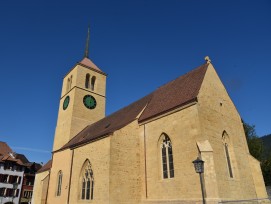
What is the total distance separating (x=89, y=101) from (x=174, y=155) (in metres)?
16.8

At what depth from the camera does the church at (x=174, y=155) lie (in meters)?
12.2

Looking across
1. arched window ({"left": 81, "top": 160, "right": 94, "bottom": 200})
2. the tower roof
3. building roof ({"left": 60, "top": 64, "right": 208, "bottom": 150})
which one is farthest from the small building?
building roof ({"left": 60, "top": 64, "right": 208, "bottom": 150})

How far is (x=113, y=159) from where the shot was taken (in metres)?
14.5

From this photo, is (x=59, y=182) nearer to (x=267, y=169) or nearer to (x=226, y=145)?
(x=226, y=145)

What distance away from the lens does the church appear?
1223 centimetres

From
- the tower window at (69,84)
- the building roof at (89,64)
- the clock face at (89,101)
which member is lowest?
the clock face at (89,101)

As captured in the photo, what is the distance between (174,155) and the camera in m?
13.4

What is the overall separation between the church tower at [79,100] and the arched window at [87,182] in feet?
27.4

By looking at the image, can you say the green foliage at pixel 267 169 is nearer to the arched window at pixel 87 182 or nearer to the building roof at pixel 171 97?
the building roof at pixel 171 97

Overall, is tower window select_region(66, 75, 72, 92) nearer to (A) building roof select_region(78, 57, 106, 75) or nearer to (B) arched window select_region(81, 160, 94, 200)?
(A) building roof select_region(78, 57, 106, 75)

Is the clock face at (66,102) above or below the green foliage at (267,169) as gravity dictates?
above

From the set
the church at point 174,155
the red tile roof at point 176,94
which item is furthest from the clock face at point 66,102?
the red tile roof at point 176,94

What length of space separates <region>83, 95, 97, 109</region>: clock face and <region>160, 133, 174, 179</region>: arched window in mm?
14870

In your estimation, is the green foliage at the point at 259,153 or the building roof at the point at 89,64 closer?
the green foliage at the point at 259,153
